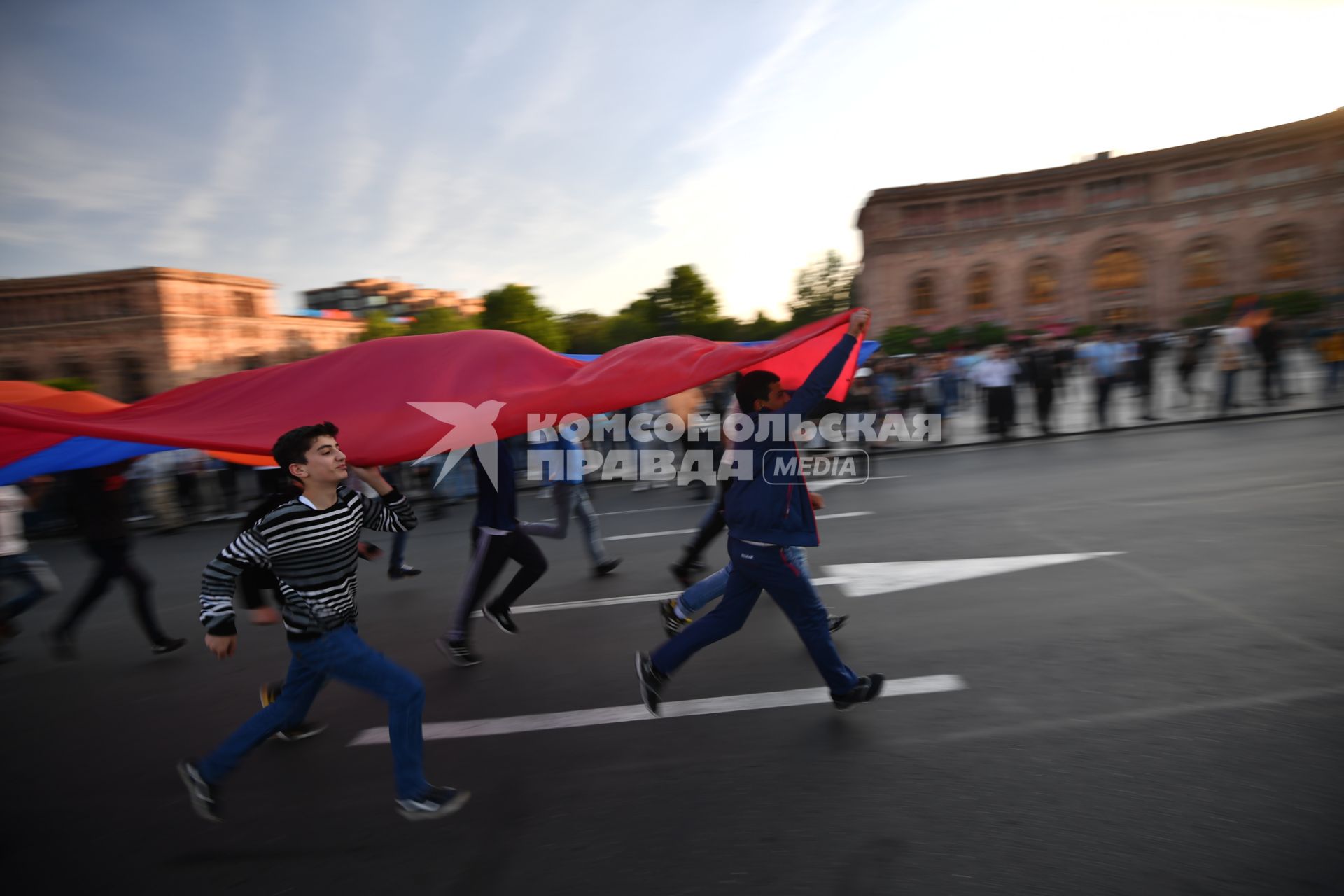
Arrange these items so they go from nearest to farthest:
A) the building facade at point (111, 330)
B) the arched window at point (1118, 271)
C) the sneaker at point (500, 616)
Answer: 1. the sneaker at point (500, 616)
2. the arched window at point (1118, 271)
3. the building facade at point (111, 330)

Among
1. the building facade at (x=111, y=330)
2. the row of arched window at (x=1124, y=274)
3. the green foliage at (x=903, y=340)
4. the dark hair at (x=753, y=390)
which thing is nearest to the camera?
the dark hair at (x=753, y=390)

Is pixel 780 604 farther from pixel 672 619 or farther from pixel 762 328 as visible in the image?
pixel 762 328

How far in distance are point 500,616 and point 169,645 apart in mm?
2942

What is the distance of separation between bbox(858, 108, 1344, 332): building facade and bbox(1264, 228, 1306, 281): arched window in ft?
0.21

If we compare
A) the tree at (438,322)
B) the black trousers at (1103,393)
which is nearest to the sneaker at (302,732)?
the black trousers at (1103,393)

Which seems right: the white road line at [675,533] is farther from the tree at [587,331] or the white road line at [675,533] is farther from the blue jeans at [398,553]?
the tree at [587,331]

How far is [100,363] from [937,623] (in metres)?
87.4

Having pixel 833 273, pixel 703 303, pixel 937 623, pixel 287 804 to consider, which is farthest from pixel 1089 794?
pixel 833 273

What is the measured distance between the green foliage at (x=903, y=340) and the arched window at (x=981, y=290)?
23.2 feet

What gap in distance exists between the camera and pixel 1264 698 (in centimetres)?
386

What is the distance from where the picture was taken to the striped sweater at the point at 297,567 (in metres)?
3.34

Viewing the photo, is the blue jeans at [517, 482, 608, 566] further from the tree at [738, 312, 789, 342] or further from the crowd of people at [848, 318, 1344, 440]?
the tree at [738, 312, 789, 342]

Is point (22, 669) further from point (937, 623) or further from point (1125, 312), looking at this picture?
point (1125, 312)

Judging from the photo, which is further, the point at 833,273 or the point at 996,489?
the point at 833,273
